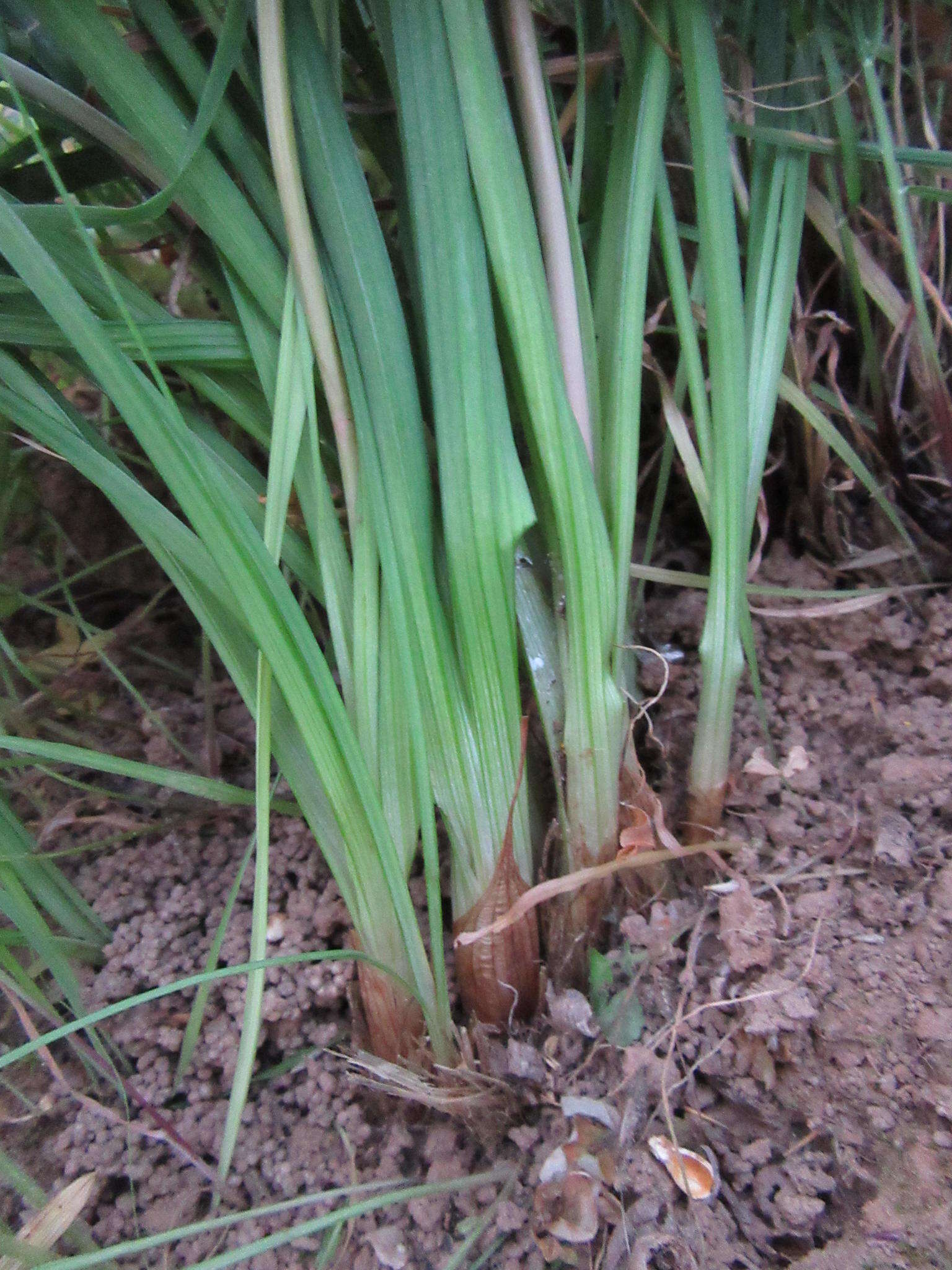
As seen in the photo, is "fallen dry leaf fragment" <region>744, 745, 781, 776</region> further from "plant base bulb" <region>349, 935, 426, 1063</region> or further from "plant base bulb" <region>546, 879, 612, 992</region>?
"plant base bulb" <region>349, 935, 426, 1063</region>

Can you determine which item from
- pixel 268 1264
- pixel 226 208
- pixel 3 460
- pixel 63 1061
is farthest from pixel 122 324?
pixel 268 1264

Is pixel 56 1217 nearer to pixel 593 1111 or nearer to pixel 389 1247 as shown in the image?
pixel 389 1247

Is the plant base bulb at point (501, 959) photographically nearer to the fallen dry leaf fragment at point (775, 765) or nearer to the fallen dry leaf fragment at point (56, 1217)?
the fallen dry leaf fragment at point (775, 765)

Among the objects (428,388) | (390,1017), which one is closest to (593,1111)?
(390,1017)

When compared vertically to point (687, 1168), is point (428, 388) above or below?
above

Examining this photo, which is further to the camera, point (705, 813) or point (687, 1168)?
point (705, 813)

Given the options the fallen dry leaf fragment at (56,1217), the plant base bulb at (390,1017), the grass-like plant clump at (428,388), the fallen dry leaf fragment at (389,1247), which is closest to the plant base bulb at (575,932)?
the grass-like plant clump at (428,388)
